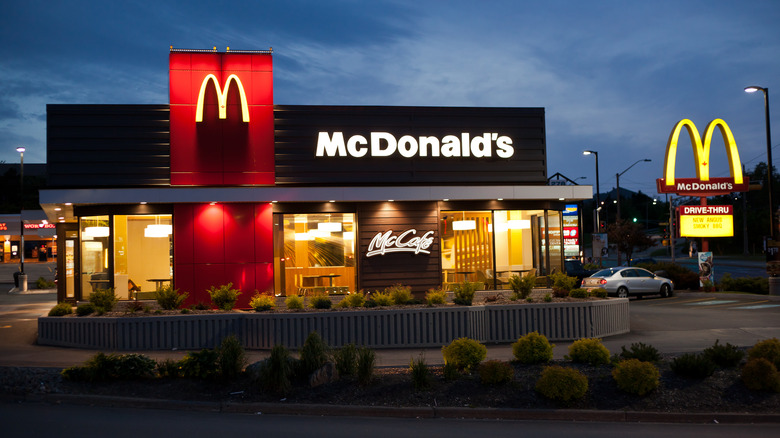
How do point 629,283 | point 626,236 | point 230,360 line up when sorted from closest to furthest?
point 230,360
point 629,283
point 626,236

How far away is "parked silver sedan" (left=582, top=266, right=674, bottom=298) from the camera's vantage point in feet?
88.6

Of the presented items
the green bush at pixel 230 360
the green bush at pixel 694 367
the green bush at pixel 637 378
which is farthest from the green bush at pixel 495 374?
the green bush at pixel 230 360

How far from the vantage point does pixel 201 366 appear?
32.6ft

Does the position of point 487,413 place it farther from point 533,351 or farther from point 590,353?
point 590,353

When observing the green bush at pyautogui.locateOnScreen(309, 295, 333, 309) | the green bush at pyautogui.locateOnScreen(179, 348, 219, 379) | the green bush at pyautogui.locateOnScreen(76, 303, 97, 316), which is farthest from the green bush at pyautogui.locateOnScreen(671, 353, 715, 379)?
the green bush at pyautogui.locateOnScreen(76, 303, 97, 316)

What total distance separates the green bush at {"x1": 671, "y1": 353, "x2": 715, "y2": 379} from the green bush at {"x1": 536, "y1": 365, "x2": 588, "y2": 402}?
1.85 m

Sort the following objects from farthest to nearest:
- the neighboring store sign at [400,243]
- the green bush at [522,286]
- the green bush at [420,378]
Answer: the neighboring store sign at [400,243] < the green bush at [522,286] < the green bush at [420,378]

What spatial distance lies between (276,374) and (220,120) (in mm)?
12657

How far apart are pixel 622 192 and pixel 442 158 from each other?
13785 centimetres

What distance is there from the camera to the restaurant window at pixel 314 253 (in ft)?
67.7

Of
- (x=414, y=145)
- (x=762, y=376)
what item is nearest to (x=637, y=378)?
(x=762, y=376)

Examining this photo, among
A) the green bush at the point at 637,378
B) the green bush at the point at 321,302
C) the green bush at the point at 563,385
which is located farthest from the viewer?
the green bush at the point at 321,302

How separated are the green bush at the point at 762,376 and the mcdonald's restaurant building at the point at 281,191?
12.1 m

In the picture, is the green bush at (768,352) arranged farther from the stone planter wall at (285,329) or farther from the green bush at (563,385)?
the stone planter wall at (285,329)
